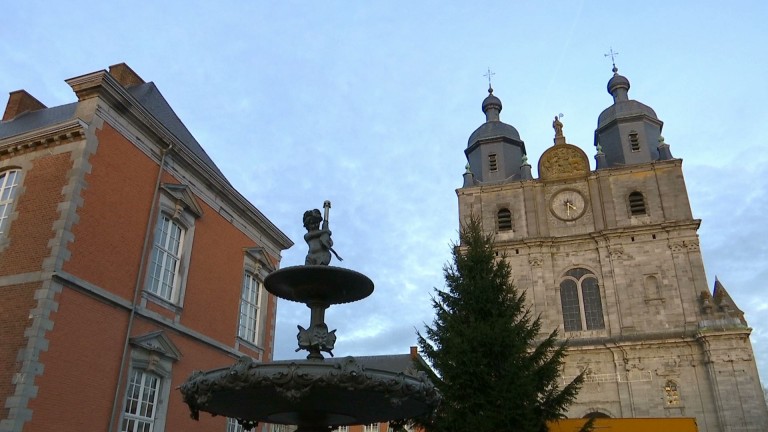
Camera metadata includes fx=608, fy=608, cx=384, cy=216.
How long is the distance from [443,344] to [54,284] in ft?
29.0

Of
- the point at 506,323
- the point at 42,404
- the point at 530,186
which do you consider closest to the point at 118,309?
the point at 42,404

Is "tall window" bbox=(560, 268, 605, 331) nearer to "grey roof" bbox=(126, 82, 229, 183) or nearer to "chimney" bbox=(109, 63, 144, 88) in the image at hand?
"grey roof" bbox=(126, 82, 229, 183)

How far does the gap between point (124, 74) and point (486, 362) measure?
12.2 m

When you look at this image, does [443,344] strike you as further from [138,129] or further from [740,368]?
[740,368]

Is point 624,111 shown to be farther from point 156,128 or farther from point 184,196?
point 156,128

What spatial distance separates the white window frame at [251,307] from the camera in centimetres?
1739

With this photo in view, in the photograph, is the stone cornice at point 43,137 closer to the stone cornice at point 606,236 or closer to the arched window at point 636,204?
the stone cornice at point 606,236

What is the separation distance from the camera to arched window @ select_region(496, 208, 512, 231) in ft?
105

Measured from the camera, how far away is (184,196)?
15.0 metres

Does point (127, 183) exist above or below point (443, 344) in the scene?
above

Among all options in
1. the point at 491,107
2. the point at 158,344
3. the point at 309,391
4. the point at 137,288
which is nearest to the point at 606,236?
the point at 491,107

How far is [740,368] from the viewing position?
85.0ft

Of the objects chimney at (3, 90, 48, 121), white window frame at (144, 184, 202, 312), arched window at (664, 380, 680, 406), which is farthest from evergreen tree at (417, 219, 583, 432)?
arched window at (664, 380, 680, 406)

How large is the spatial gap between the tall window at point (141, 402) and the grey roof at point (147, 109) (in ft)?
18.7
